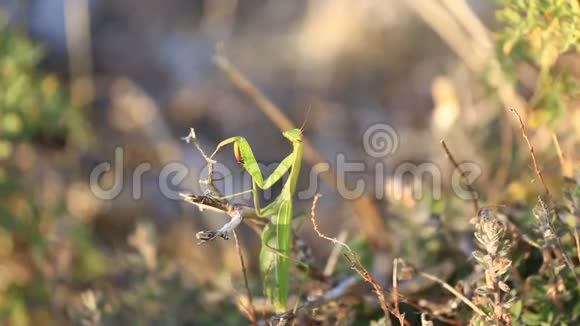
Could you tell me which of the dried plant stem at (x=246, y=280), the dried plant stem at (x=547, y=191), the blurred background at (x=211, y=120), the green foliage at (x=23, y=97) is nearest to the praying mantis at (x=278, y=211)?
the dried plant stem at (x=246, y=280)

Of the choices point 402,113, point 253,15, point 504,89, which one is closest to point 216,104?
point 253,15

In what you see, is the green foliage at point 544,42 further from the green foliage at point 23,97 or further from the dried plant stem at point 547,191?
the green foliage at point 23,97

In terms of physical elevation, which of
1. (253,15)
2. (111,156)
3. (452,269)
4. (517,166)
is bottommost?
(452,269)

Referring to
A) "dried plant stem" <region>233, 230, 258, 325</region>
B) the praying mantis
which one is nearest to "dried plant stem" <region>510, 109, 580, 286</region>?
the praying mantis

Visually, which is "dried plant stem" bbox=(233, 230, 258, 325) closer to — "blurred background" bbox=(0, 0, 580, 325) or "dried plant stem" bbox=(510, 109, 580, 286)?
"blurred background" bbox=(0, 0, 580, 325)

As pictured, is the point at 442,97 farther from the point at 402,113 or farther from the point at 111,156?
the point at 111,156

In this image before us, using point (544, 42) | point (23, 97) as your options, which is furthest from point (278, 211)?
point (23, 97)

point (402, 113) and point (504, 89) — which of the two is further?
point (402, 113)
